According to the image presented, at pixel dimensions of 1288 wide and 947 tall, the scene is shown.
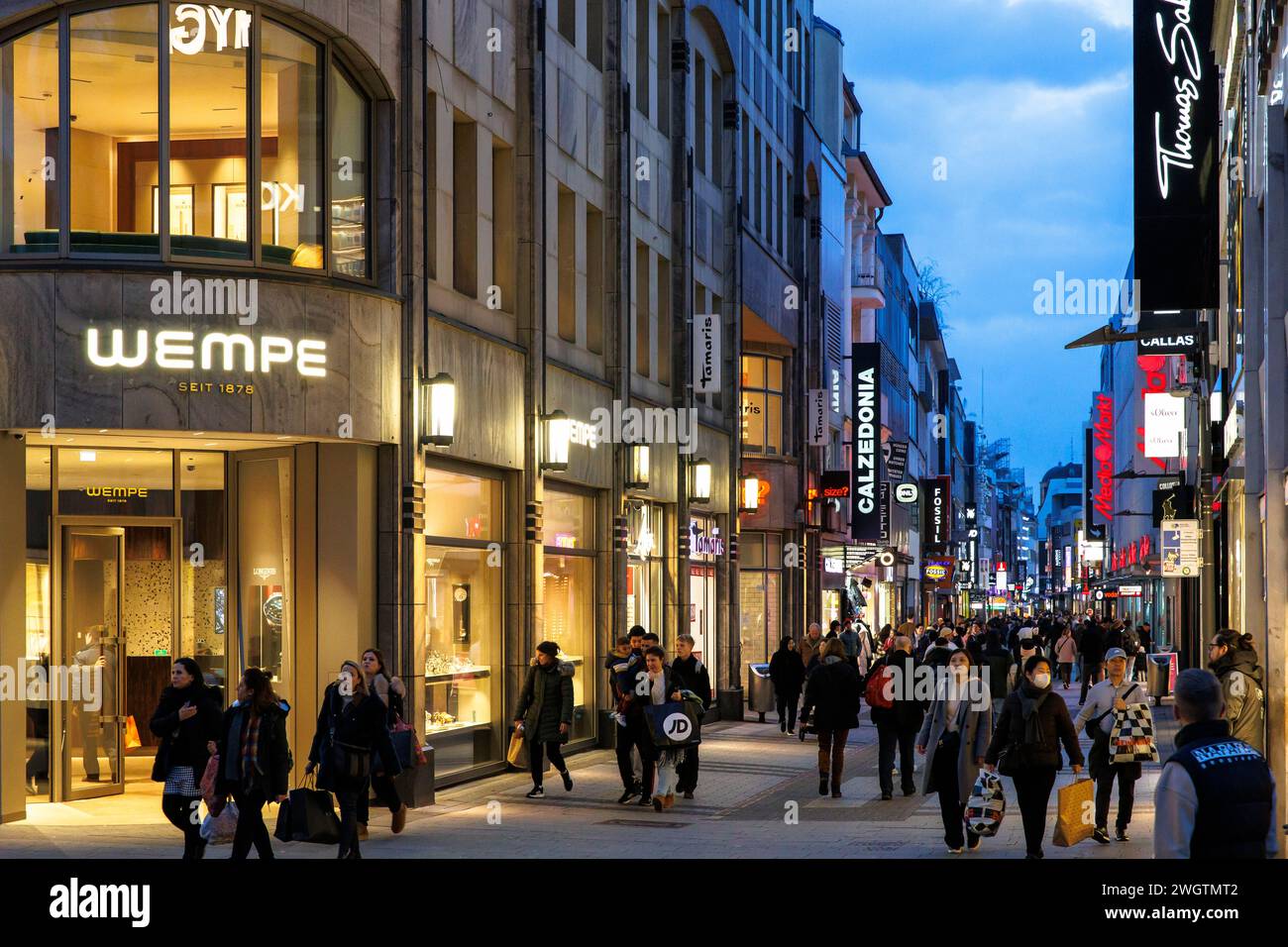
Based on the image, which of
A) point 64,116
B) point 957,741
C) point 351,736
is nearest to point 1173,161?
point 957,741

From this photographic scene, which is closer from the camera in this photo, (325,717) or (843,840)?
(325,717)

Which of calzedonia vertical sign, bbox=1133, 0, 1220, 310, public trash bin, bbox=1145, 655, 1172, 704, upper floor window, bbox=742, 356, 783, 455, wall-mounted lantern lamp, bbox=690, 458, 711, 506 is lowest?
public trash bin, bbox=1145, 655, 1172, 704

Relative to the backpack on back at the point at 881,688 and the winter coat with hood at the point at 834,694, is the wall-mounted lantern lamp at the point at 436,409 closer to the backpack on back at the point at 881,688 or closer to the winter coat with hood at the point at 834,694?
the winter coat with hood at the point at 834,694

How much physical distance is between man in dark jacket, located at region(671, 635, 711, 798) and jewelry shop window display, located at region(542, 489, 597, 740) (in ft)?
10.3

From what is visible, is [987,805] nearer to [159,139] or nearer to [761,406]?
[159,139]

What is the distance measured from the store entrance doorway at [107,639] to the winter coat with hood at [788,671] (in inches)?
530

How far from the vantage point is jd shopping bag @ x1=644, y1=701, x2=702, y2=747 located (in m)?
19.7

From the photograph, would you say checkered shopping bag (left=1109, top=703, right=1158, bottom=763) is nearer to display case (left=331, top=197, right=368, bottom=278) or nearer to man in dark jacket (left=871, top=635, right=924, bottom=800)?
man in dark jacket (left=871, top=635, right=924, bottom=800)

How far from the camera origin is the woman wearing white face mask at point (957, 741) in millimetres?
15852

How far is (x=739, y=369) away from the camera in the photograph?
119 ft

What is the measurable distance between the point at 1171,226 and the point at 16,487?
16.6 m

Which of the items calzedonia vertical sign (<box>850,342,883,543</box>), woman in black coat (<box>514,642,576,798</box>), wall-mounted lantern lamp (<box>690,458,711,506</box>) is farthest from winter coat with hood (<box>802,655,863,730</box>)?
calzedonia vertical sign (<box>850,342,883,543</box>)
